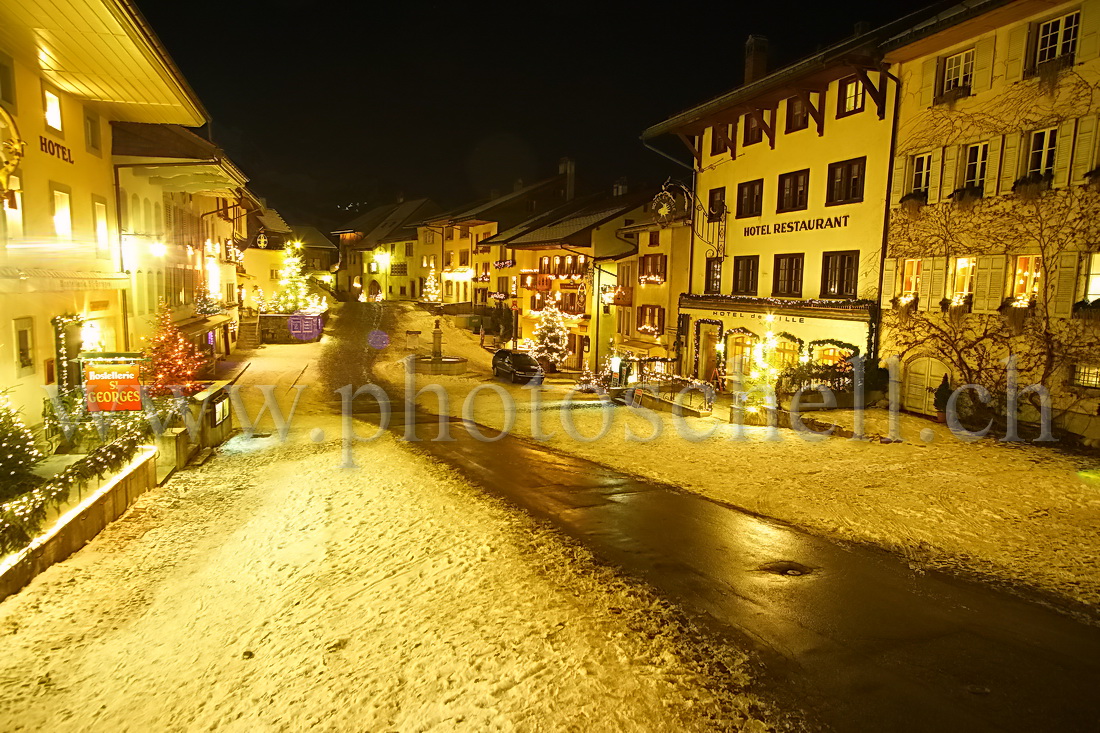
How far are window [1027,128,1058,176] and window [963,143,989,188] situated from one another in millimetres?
1122

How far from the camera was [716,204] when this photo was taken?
92.7 ft

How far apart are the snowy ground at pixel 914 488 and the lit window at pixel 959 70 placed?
31.9 feet

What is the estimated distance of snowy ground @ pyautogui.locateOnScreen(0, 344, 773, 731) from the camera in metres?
5.98

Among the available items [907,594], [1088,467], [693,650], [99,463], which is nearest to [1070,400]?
[1088,467]

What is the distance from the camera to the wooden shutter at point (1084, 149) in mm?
15062

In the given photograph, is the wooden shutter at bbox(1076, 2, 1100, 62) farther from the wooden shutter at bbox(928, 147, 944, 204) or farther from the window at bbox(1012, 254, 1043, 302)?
the window at bbox(1012, 254, 1043, 302)

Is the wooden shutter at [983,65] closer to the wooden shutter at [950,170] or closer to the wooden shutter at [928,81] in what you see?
the wooden shutter at [928,81]

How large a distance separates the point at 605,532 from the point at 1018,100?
52.8 ft

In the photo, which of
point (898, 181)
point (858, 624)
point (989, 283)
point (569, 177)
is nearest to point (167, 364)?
point (858, 624)

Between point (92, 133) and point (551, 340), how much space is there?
84.6 ft

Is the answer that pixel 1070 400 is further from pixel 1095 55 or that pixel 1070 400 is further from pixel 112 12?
pixel 112 12

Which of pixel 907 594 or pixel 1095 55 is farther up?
pixel 1095 55

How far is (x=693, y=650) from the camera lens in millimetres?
6727

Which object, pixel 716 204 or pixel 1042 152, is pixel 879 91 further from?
pixel 716 204
